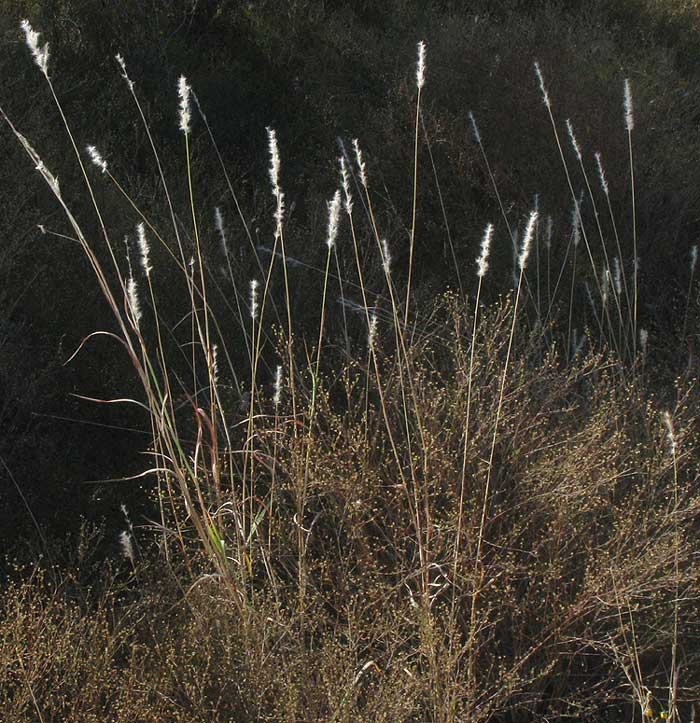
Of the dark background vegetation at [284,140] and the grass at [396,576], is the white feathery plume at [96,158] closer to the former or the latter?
the grass at [396,576]

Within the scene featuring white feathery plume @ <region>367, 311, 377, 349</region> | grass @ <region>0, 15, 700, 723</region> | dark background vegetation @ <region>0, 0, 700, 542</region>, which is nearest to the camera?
grass @ <region>0, 15, 700, 723</region>

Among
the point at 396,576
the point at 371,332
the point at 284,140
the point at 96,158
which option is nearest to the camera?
the point at 96,158

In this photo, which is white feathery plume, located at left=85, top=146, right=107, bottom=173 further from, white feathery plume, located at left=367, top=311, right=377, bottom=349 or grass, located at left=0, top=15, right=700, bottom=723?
white feathery plume, located at left=367, top=311, right=377, bottom=349

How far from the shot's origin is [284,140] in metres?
5.76

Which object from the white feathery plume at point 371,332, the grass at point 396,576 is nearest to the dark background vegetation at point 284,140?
the grass at point 396,576

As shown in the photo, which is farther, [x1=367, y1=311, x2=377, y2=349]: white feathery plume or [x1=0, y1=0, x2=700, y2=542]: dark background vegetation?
[x1=0, y1=0, x2=700, y2=542]: dark background vegetation

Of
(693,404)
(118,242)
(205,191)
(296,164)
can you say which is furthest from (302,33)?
(693,404)

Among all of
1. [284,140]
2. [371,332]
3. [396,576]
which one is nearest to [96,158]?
[371,332]

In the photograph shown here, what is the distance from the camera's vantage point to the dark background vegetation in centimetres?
331

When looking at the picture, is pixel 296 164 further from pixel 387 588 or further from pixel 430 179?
pixel 387 588

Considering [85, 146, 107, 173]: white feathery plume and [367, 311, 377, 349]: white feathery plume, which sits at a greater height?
[85, 146, 107, 173]: white feathery plume

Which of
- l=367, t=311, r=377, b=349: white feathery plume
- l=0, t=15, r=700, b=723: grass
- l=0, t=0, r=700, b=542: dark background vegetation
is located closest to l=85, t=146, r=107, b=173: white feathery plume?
l=0, t=15, r=700, b=723: grass

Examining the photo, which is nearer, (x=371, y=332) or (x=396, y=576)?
(x=371, y=332)

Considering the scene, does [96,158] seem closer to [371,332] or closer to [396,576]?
[371,332]
